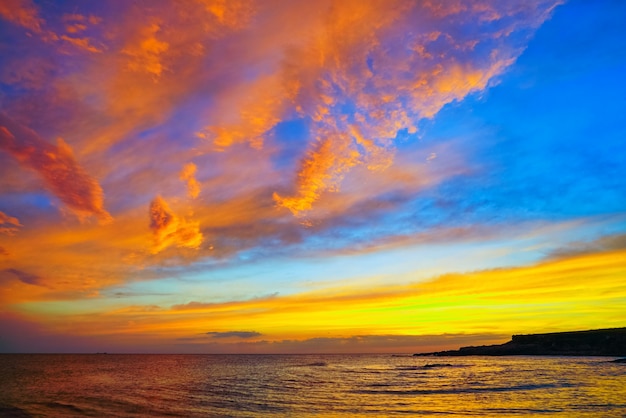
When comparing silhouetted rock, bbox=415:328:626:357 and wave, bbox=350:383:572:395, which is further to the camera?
silhouetted rock, bbox=415:328:626:357

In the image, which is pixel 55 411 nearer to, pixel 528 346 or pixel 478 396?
pixel 478 396

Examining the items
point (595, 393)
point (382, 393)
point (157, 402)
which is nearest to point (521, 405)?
point (595, 393)

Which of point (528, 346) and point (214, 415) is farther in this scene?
point (528, 346)

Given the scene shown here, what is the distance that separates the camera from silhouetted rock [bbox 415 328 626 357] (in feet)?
444

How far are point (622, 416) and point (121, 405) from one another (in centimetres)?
3942

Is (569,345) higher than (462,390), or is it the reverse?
(462,390)

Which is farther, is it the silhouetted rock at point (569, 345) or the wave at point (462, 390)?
the silhouetted rock at point (569, 345)

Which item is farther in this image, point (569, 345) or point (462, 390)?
point (569, 345)

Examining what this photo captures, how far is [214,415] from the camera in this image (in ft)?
105

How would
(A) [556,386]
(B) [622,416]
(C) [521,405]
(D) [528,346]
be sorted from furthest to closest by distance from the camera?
(D) [528,346] < (A) [556,386] < (C) [521,405] < (B) [622,416]

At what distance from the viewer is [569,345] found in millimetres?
150500

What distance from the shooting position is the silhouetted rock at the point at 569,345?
135m

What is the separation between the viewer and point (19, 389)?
52.8 meters

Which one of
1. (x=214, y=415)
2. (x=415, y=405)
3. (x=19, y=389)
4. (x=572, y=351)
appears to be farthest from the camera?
(x=572, y=351)
